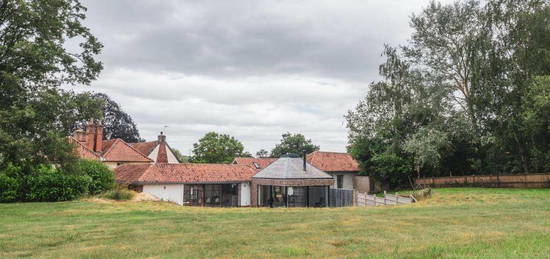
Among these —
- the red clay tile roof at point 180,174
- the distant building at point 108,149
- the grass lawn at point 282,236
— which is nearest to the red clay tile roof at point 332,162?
the red clay tile roof at point 180,174

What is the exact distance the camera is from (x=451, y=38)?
35719 mm

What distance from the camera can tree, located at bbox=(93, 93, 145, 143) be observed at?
64562 millimetres

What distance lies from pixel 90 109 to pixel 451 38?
31147mm

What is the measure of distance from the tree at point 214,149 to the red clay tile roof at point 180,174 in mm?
26698

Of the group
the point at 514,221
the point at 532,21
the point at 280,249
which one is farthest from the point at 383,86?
the point at 280,249

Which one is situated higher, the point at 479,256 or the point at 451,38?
the point at 451,38

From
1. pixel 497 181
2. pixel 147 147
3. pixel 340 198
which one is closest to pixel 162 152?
pixel 147 147

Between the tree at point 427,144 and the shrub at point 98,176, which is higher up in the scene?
the tree at point 427,144

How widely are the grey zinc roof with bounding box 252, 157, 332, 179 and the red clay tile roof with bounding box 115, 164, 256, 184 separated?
625 cm

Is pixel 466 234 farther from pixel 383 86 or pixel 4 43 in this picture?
pixel 383 86

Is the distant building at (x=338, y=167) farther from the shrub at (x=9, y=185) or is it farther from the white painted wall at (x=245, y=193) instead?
the shrub at (x=9, y=185)

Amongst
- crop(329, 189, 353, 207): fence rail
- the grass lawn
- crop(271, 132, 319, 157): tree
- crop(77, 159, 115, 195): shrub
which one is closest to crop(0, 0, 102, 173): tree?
the grass lawn

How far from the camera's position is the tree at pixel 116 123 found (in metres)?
64.6

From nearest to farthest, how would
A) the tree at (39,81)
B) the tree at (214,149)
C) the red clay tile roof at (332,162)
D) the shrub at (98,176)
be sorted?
1. the tree at (39,81)
2. the shrub at (98,176)
3. the red clay tile roof at (332,162)
4. the tree at (214,149)
